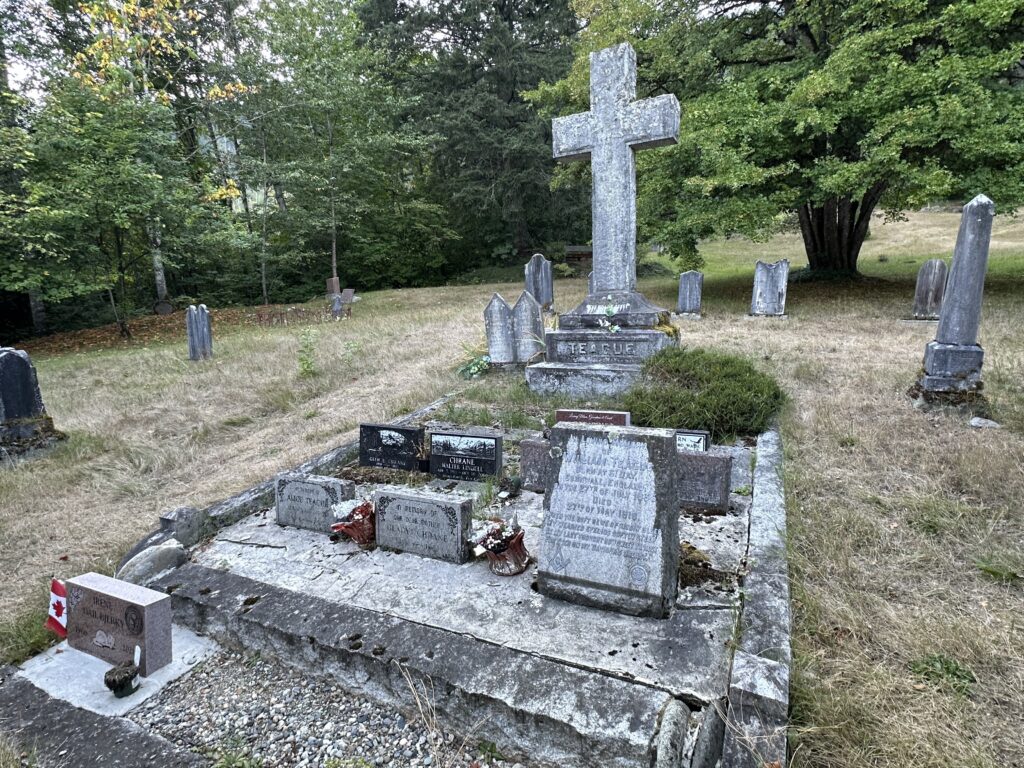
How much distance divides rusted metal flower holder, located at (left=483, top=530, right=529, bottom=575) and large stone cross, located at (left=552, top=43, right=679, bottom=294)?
4.45 m

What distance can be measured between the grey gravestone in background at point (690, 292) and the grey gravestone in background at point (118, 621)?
38.1 feet

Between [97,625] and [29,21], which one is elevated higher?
[29,21]

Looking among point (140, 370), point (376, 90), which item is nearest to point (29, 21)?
point (376, 90)

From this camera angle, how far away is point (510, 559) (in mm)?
2871

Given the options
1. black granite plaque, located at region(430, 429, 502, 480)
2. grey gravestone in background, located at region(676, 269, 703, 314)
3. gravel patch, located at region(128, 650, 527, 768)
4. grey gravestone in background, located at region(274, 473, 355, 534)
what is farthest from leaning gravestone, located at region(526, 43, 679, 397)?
grey gravestone in background, located at region(676, 269, 703, 314)

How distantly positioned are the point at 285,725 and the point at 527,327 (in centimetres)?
590

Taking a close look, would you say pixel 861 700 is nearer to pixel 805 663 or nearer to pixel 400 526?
pixel 805 663

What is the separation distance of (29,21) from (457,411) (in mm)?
19870

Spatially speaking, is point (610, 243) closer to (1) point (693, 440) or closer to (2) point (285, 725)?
(1) point (693, 440)

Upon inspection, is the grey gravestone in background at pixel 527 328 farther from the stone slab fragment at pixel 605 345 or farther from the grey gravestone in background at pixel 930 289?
the grey gravestone in background at pixel 930 289

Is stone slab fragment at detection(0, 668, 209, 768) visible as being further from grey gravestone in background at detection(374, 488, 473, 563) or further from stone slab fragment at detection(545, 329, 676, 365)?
stone slab fragment at detection(545, 329, 676, 365)

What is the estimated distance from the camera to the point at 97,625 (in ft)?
8.43

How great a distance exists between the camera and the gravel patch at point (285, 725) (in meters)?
1.95

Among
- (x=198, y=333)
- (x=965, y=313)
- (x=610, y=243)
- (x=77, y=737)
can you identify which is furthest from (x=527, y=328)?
(x=198, y=333)
